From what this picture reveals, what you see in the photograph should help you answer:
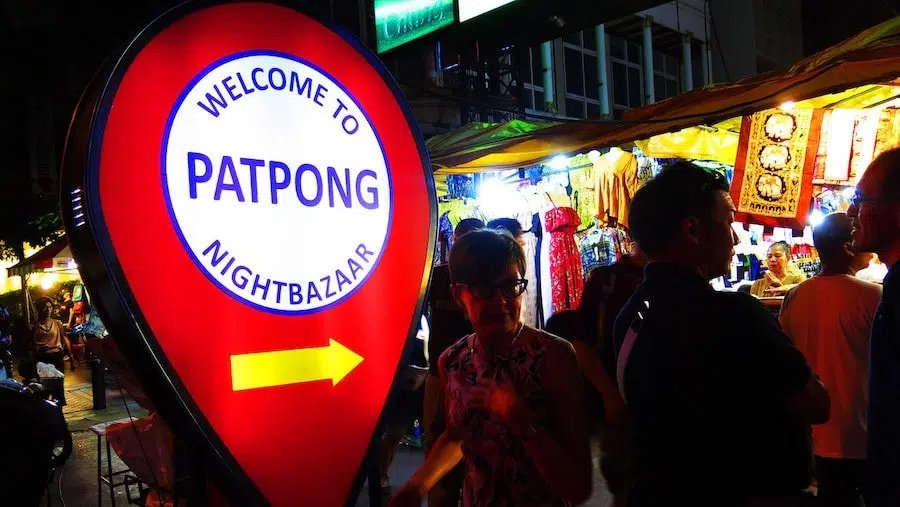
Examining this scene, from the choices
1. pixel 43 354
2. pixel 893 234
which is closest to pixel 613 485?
pixel 893 234

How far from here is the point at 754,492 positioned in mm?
1702

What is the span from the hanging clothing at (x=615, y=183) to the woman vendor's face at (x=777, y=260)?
1764mm

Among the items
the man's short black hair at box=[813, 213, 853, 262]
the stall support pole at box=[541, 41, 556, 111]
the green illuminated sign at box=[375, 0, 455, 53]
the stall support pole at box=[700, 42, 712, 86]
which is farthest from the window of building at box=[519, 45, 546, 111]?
the man's short black hair at box=[813, 213, 853, 262]

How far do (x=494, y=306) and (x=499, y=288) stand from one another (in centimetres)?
6

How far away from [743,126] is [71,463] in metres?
9.26

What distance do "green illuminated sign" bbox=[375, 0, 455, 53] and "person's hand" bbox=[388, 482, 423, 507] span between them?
29.1 ft


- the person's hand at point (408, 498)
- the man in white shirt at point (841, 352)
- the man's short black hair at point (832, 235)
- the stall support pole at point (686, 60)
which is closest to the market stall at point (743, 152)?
the man's short black hair at point (832, 235)

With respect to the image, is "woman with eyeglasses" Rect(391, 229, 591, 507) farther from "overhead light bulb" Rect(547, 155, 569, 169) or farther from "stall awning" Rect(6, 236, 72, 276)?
"overhead light bulb" Rect(547, 155, 569, 169)

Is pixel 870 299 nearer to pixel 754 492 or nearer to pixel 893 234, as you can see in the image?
pixel 893 234

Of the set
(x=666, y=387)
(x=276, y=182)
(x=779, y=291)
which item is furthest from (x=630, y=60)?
(x=276, y=182)

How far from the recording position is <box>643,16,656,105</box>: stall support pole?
21.3m

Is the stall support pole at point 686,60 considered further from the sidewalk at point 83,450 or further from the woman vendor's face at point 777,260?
the sidewalk at point 83,450

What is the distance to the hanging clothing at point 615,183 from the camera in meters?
7.06

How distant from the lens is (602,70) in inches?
805
